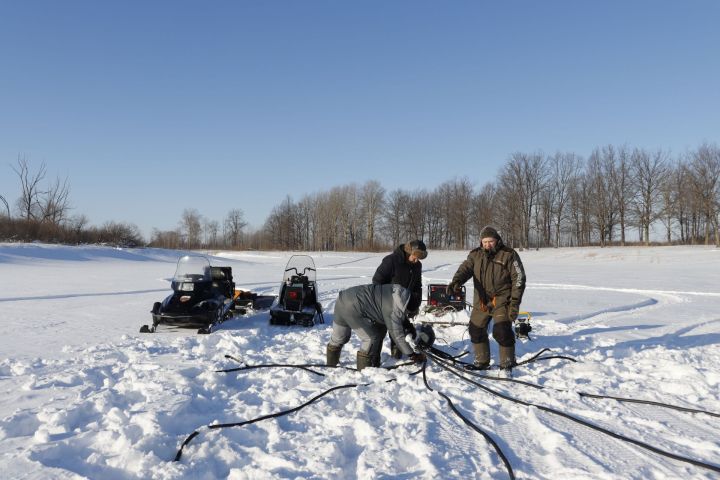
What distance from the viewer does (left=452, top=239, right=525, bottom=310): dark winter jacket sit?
498 centimetres

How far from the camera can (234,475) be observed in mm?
2645

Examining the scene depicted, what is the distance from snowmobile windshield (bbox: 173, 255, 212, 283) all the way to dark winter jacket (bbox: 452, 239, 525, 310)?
16.3ft

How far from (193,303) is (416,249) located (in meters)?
4.10

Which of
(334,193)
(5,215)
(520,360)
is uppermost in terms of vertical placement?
(334,193)

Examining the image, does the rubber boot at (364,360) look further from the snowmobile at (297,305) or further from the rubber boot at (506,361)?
the snowmobile at (297,305)

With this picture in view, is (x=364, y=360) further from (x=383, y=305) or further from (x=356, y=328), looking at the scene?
(x=383, y=305)

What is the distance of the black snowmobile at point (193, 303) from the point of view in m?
7.07

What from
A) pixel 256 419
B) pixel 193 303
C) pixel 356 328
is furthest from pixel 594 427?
pixel 193 303

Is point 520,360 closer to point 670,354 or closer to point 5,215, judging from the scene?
point 670,354

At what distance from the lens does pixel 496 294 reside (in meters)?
5.13

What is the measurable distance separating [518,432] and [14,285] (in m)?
15.4

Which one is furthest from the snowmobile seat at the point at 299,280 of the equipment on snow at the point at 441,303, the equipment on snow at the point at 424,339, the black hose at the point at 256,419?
the black hose at the point at 256,419

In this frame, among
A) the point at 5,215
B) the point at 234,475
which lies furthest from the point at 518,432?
the point at 5,215

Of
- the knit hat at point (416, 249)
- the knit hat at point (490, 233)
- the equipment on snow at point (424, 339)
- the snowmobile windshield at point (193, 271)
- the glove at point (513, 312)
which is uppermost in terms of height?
the knit hat at point (490, 233)
